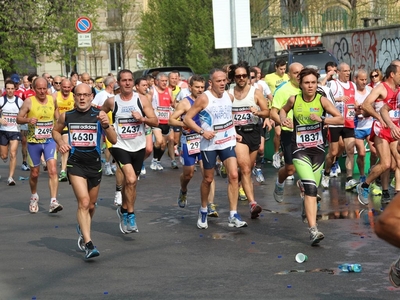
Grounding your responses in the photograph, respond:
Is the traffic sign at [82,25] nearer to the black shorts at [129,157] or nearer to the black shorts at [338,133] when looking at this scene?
the black shorts at [338,133]

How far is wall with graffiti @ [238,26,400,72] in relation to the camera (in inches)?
1005

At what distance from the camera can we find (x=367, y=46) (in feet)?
90.0

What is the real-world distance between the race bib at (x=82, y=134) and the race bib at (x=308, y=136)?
7.30 ft

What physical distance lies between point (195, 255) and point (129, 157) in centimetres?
205

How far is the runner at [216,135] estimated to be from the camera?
11.1 m

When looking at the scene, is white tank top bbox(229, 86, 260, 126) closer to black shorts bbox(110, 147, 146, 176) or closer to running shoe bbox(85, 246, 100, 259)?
black shorts bbox(110, 147, 146, 176)

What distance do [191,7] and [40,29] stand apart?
686cm

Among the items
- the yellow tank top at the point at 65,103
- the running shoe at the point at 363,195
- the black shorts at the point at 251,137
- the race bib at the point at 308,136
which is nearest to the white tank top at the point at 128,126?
the black shorts at the point at 251,137

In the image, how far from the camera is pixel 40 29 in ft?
137

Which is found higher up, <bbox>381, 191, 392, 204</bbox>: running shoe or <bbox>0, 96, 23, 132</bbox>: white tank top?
<bbox>0, 96, 23, 132</bbox>: white tank top

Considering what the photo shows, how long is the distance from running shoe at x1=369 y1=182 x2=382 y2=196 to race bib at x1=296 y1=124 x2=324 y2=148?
133 inches

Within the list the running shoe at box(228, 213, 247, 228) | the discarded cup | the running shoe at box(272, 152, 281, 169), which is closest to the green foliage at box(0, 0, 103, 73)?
the running shoe at box(272, 152, 281, 169)

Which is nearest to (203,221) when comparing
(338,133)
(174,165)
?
(338,133)

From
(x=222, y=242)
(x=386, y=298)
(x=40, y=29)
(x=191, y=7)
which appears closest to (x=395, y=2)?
(x=191, y=7)
